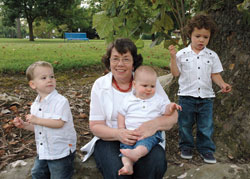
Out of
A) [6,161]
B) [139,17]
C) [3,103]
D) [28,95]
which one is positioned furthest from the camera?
[28,95]

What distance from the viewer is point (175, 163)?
2.78 metres

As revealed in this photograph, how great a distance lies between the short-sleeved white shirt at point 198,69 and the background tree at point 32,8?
23414 millimetres

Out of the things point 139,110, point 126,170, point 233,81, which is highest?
point 233,81

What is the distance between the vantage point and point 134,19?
3281 mm

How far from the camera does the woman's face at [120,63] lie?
243 centimetres

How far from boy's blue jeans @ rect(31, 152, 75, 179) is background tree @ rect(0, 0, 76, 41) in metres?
23.8

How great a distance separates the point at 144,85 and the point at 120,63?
0.32 m

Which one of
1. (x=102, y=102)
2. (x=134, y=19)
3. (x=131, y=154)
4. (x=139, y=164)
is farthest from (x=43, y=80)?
(x=134, y=19)

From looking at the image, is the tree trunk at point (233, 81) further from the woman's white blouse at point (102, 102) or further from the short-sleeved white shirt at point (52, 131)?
the short-sleeved white shirt at point (52, 131)

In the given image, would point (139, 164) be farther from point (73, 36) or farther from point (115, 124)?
point (73, 36)

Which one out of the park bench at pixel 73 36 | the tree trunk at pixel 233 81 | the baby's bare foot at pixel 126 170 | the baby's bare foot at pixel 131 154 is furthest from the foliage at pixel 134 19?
the park bench at pixel 73 36

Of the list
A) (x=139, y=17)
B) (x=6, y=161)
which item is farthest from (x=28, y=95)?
(x=139, y=17)

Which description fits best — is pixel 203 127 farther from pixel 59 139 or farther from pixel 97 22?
pixel 97 22

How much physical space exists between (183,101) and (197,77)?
12.1 inches
